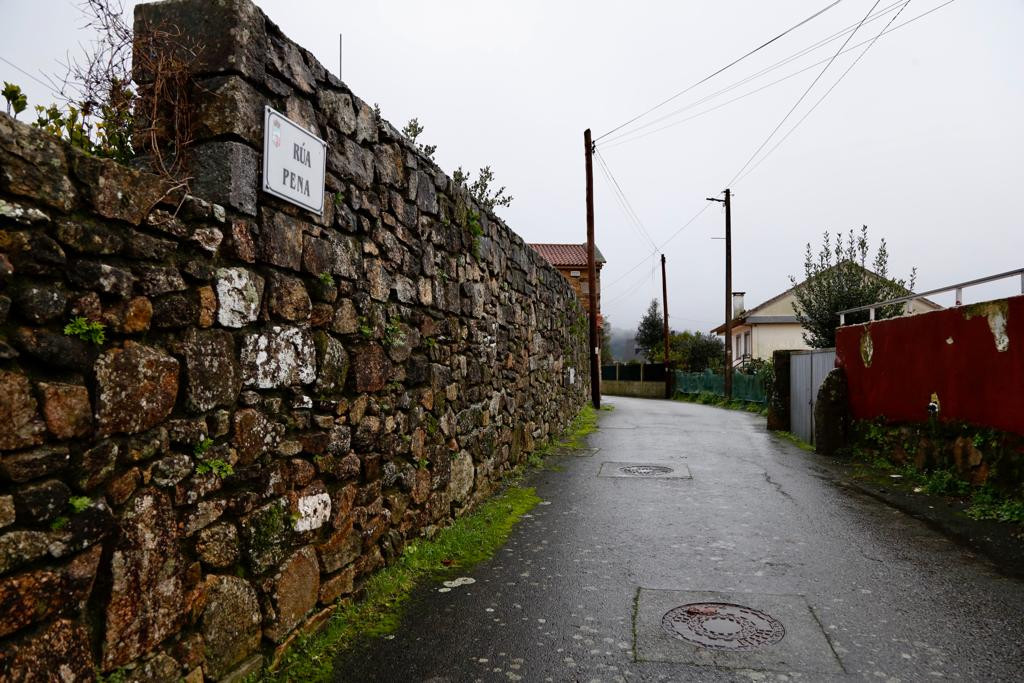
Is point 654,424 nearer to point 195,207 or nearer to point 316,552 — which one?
point 316,552

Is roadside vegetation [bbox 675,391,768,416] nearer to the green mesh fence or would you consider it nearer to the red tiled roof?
the green mesh fence

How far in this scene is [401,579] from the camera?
425 centimetres

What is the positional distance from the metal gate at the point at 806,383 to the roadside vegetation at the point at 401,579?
667 centimetres

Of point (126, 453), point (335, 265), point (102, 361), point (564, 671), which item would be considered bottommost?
point (564, 671)

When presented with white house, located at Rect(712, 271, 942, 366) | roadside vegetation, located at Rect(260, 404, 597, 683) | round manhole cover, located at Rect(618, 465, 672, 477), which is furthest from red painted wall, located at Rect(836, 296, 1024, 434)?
white house, located at Rect(712, 271, 942, 366)

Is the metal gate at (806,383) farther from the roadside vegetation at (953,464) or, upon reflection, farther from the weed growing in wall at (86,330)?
the weed growing in wall at (86,330)

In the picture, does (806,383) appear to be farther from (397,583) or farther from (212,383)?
(212,383)

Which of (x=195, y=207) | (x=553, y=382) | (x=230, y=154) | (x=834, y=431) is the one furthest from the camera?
(x=553, y=382)

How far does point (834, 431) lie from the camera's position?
1033cm

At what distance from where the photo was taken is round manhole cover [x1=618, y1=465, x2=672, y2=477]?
827 cm

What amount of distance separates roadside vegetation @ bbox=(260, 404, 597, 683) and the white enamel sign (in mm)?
2147

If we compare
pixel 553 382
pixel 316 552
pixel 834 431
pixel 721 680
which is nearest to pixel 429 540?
pixel 316 552

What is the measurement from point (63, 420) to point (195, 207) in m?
0.99

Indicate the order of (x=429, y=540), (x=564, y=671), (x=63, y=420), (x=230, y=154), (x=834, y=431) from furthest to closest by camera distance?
(x=834, y=431)
(x=429, y=540)
(x=564, y=671)
(x=230, y=154)
(x=63, y=420)
